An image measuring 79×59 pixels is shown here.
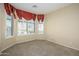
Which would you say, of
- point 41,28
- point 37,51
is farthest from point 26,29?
point 37,51

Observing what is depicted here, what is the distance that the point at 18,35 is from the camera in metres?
3.63

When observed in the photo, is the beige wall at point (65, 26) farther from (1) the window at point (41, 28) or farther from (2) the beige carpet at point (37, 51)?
(2) the beige carpet at point (37, 51)

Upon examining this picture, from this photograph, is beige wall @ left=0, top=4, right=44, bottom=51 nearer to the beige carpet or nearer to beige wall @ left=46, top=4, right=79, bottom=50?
the beige carpet

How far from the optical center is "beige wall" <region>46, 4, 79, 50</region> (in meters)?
3.25

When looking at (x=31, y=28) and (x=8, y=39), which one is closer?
(x=8, y=39)

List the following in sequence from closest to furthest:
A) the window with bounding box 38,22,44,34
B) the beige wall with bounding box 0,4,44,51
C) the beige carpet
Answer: the beige carpet
the beige wall with bounding box 0,4,44,51
the window with bounding box 38,22,44,34

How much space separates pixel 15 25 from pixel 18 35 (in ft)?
1.26

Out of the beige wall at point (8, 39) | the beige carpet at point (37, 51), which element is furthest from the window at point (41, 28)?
the beige carpet at point (37, 51)

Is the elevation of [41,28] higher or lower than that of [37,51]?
higher

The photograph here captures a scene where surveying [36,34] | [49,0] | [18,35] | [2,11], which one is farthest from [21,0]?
[18,35]

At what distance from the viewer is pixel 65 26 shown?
11.9ft

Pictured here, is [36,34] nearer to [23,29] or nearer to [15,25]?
[23,29]

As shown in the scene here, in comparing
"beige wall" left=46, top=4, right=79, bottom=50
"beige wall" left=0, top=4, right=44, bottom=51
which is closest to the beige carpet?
"beige wall" left=0, top=4, right=44, bottom=51

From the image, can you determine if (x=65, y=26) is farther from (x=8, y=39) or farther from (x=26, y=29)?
(x=8, y=39)
